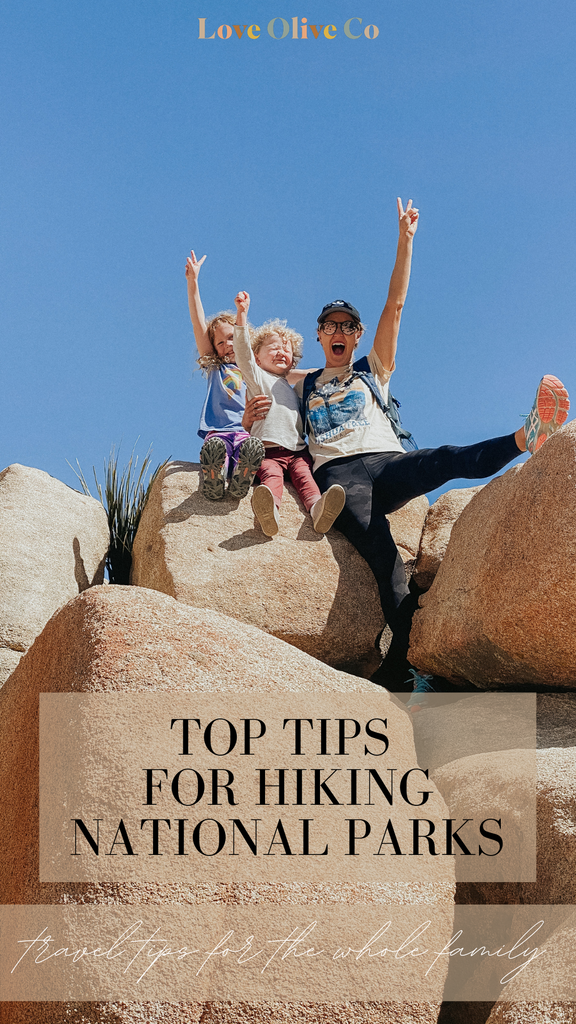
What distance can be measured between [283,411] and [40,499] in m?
1.78

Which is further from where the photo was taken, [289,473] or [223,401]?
[223,401]

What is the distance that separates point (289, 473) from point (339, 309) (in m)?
1.17

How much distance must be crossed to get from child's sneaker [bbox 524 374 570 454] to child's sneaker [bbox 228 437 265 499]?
158 cm

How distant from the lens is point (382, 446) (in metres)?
4.98

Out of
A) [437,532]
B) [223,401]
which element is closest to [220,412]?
[223,401]

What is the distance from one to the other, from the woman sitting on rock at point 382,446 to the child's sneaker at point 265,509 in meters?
0.45

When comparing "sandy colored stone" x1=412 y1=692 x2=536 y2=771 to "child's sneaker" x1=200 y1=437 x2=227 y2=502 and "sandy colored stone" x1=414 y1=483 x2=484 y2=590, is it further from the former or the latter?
"child's sneaker" x1=200 y1=437 x2=227 y2=502

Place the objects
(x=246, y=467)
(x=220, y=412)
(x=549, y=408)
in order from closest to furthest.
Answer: (x=549, y=408) < (x=246, y=467) < (x=220, y=412)

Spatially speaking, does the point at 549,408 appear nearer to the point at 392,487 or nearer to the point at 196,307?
the point at 392,487

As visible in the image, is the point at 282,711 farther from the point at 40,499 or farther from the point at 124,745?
the point at 40,499

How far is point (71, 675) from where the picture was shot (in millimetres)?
2791

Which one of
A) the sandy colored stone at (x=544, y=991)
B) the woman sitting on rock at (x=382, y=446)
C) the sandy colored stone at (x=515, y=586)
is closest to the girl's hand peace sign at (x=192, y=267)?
the woman sitting on rock at (x=382, y=446)

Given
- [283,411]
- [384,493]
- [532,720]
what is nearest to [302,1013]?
[532,720]

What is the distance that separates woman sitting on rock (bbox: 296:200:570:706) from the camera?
4.26 meters
